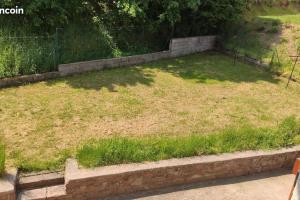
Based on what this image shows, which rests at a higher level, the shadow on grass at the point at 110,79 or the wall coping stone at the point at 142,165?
the shadow on grass at the point at 110,79

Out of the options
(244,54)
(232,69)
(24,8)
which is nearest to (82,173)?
(24,8)

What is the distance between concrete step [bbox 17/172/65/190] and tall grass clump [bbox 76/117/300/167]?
456 mm

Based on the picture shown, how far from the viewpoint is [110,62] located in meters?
11.8

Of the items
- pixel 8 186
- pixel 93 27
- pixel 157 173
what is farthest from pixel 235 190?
pixel 93 27

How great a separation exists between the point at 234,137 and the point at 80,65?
5.45 metres

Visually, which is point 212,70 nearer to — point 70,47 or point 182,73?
point 182,73

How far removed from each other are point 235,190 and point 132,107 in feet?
11.4

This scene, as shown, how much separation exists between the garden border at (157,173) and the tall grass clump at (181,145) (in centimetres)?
14

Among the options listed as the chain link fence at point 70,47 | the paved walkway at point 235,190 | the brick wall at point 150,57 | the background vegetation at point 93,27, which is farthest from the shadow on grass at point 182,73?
the paved walkway at point 235,190

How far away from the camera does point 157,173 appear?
636 cm

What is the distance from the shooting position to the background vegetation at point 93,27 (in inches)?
410

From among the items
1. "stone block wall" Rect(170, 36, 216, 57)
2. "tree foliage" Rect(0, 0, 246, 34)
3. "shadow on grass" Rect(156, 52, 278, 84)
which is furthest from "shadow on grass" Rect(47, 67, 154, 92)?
"stone block wall" Rect(170, 36, 216, 57)

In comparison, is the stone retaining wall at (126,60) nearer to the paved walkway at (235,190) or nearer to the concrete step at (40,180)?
the concrete step at (40,180)

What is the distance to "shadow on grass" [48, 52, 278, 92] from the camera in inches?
416
